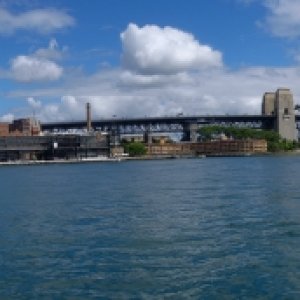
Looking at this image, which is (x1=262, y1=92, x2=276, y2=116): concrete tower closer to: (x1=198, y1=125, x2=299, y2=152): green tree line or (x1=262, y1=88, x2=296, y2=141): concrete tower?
(x1=262, y1=88, x2=296, y2=141): concrete tower

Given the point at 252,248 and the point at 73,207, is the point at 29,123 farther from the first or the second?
the point at 252,248

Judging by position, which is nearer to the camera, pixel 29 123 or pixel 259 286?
pixel 259 286

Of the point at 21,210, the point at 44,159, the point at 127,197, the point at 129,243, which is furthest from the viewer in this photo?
the point at 44,159

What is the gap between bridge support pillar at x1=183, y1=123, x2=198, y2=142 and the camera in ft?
502

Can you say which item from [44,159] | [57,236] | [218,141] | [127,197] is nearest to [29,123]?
[44,159]

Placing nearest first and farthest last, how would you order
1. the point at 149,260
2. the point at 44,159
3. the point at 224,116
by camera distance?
1. the point at 149,260
2. the point at 44,159
3. the point at 224,116

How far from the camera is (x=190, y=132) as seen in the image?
15350 cm

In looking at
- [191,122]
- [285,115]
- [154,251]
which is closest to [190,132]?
[191,122]

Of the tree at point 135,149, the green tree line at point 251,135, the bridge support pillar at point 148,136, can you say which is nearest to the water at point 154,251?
the tree at point 135,149

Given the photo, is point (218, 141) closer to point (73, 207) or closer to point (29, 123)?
point (29, 123)

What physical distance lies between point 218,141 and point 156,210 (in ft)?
396

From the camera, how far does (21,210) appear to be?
24.5 m

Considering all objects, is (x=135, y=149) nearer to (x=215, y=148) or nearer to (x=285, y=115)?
(x=215, y=148)

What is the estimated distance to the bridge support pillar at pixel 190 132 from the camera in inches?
6019
